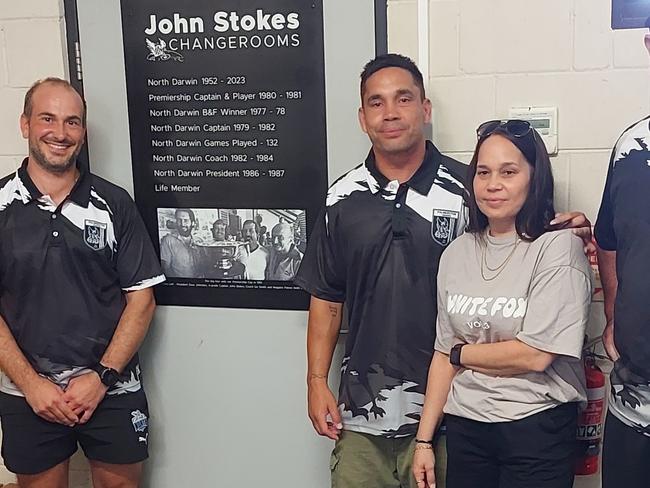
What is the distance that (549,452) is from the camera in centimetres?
163

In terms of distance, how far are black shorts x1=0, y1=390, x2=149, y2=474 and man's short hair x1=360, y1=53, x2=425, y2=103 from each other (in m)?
1.14

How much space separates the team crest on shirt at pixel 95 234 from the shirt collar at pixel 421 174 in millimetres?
780

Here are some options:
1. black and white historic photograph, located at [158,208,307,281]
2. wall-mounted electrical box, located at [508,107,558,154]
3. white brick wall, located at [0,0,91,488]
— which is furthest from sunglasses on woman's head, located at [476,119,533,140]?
white brick wall, located at [0,0,91,488]

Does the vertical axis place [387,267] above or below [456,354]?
above

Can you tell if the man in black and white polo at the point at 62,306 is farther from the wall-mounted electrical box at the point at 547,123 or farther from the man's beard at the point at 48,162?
the wall-mounted electrical box at the point at 547,123

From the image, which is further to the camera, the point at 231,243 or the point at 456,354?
the point at 231,243

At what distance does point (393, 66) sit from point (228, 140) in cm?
61

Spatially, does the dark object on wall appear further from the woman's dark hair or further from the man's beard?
the man's beard

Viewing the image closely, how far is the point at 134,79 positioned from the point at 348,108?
2.23 feet

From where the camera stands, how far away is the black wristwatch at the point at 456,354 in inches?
67.5

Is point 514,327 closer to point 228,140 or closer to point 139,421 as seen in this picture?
point 228,140

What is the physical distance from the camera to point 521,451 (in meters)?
1.63

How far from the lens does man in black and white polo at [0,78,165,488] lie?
6.94ft

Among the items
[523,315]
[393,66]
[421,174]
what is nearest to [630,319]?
[523,315]
